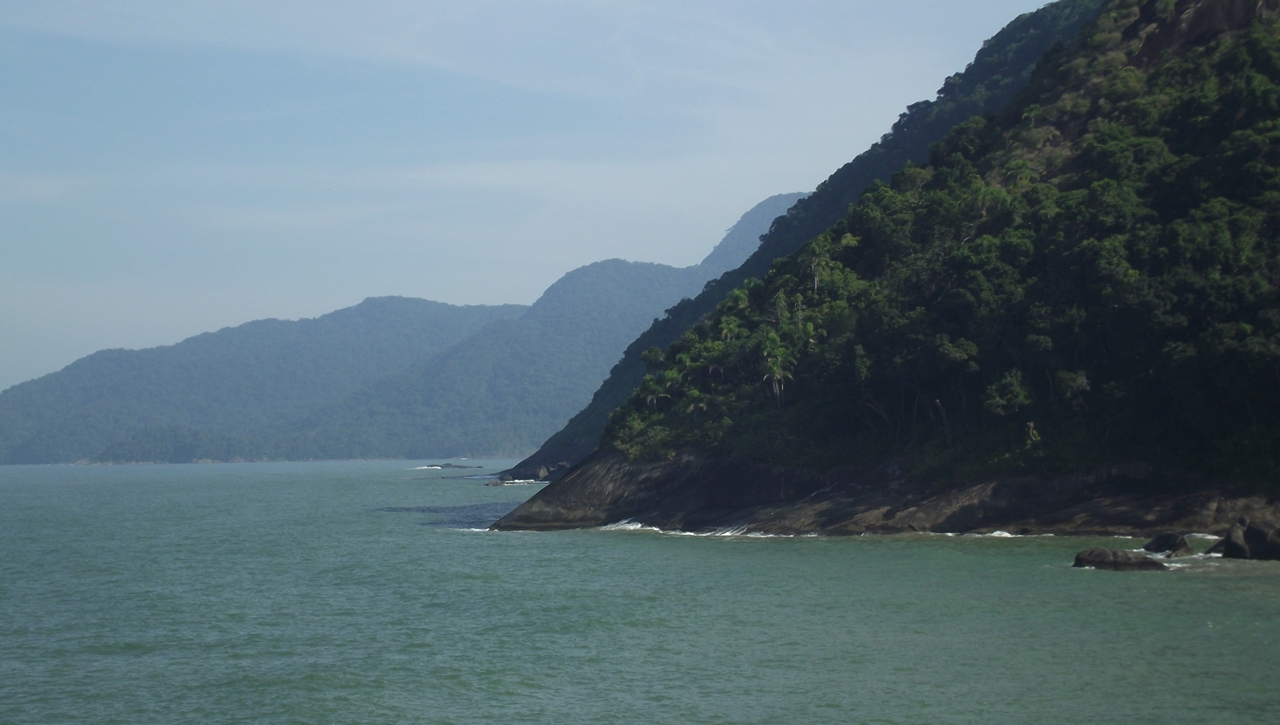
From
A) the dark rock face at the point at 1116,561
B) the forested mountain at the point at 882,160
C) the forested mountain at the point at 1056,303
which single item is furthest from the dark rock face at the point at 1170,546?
the forested mountain at the point at 882,160

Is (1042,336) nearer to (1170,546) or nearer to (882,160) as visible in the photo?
(1170,546)

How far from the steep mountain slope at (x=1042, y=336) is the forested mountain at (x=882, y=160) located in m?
45.7

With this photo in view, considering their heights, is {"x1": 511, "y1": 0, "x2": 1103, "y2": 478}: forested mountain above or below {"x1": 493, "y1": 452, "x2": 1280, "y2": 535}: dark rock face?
above

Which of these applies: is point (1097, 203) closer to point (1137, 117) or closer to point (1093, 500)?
point (1137, 117)

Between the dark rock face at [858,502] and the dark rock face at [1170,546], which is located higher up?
the dark rock face at [858,502]

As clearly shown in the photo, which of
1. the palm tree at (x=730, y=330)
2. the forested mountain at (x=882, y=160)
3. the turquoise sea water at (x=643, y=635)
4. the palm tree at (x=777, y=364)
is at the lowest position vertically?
the turquoise sea water at (x=643, y=635)

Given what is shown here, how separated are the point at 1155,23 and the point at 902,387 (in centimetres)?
3170

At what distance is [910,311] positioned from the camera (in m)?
62.1

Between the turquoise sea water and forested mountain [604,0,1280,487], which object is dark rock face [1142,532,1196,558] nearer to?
the turquoise sea water

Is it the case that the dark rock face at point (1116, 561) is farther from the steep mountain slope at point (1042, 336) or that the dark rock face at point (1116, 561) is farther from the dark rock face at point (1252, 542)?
the steep mountain slope at point (1042, 336)

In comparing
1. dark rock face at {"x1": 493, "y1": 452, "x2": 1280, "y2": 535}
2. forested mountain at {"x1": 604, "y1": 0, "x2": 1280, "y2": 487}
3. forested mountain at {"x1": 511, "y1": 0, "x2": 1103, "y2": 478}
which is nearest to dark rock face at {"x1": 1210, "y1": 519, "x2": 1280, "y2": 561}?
dark rock face at {"x1": 493, "y1": 452, "x2": 1280, "y2": 535}

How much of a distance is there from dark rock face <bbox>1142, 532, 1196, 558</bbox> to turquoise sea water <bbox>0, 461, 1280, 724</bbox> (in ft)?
5.73

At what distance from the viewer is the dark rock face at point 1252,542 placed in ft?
135

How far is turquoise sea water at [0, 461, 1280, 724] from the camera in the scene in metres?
25.0
